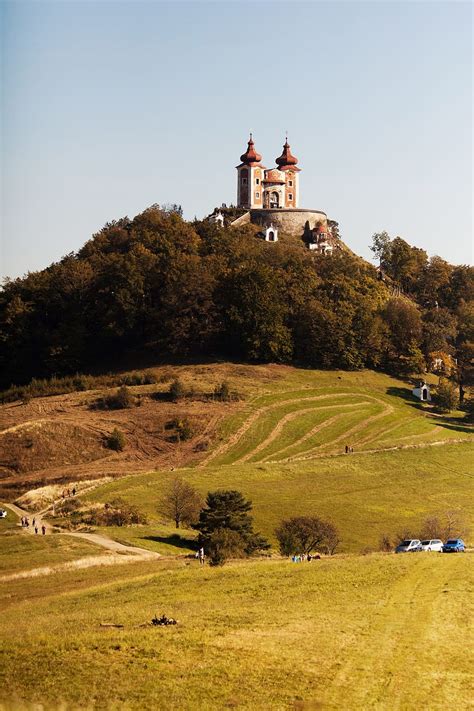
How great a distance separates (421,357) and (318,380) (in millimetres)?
15662

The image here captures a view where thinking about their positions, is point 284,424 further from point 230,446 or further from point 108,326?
point 108,326

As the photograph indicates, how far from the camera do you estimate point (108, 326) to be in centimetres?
11762

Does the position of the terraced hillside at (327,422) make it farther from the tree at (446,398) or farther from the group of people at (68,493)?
the group of people at (68,493)

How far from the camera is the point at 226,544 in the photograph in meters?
54.1

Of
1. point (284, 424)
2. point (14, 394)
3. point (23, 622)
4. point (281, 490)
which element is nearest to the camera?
point (23, 622)

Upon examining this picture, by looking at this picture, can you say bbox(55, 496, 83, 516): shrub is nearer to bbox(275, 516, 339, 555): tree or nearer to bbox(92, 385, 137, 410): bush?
bbox(275, 516, 339, 555): tree

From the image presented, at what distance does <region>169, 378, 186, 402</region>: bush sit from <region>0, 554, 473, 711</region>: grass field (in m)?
55.7

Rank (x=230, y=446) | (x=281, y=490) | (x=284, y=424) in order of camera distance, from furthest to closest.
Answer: (x=284, y=424) < (x=230, y=446) < (x=281, y=490)

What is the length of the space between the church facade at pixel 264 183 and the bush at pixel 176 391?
5502 cm

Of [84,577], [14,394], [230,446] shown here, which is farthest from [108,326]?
[84,577]

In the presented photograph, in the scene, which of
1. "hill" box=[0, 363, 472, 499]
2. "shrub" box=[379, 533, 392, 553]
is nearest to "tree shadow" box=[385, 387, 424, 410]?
"hill" box=[0, 363, 472, 499]

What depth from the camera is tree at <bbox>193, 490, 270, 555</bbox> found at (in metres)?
Result: 56.7

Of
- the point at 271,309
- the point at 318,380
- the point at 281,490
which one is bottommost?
the point at 281,490

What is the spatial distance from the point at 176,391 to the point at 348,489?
2696 cm
